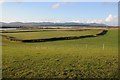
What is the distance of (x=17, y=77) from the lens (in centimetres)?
2200

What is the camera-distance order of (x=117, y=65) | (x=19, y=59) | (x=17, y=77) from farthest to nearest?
(x=19, y=59), (x=117, y=65), (x=17, y=77)

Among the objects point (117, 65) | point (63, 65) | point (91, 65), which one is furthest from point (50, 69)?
point (117, 65)

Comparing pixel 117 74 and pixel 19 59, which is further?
pixel 19 59

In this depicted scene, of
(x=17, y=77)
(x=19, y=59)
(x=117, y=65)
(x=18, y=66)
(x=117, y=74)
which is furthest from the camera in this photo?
(x=19, y=59)

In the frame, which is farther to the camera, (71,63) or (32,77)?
(71,63)

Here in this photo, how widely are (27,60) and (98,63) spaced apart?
720cm

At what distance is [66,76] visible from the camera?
72.5 ft

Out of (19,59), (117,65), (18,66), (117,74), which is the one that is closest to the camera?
(117,74)

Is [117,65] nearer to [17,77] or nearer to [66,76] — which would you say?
[66,76]

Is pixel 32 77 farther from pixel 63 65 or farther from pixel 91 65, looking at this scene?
pixel 91 65

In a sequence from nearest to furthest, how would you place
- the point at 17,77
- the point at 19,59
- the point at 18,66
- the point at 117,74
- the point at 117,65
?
the point at 17,77, the point at 117,74, the point at 18,66, the point at 117,65, the point at 19,59

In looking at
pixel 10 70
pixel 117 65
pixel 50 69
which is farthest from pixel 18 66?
pixel 117 65

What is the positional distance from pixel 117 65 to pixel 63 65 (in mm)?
5290

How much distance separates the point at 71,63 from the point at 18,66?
523cm
